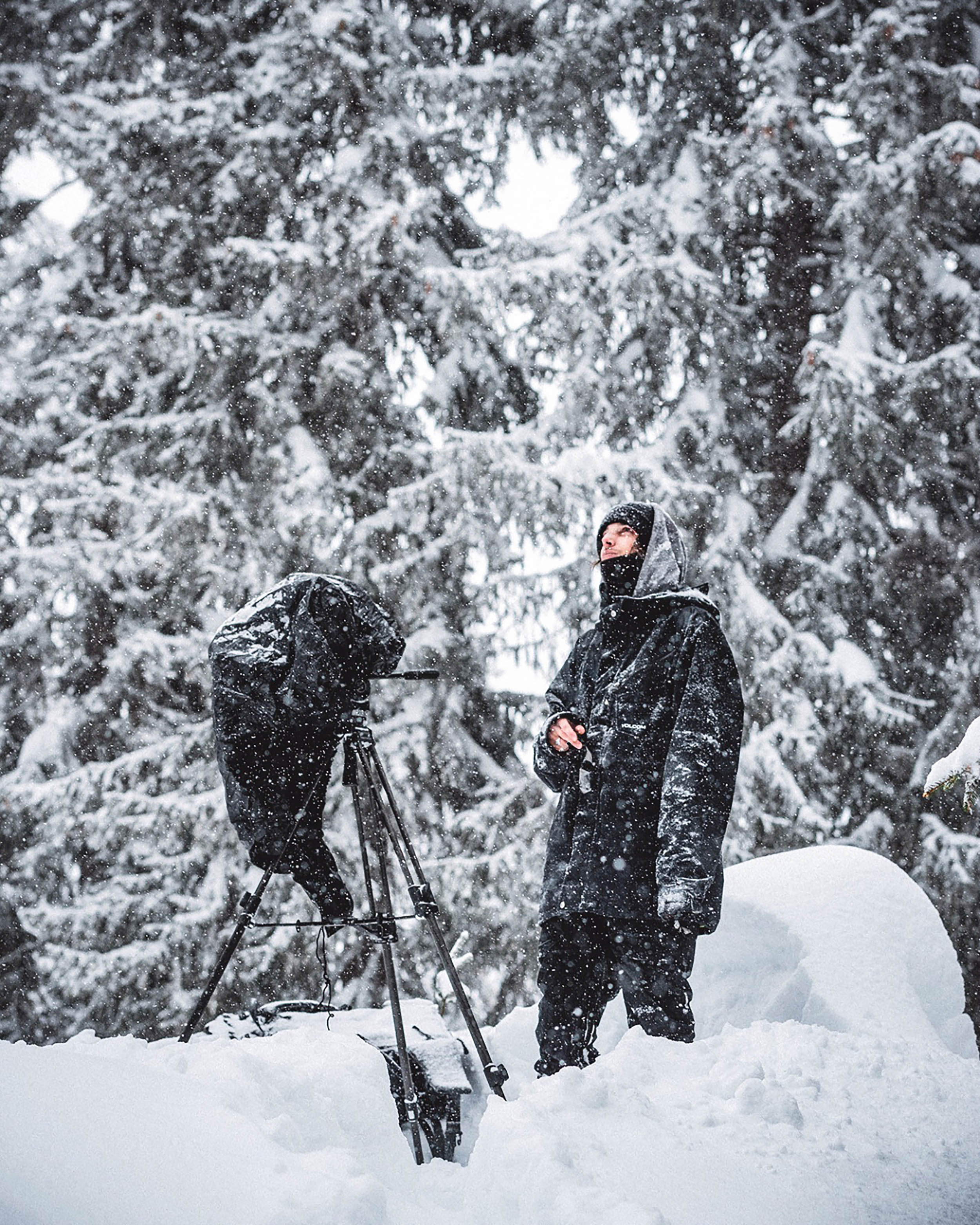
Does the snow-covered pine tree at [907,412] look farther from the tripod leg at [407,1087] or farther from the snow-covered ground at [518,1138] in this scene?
the tripod leg at [407,1087]

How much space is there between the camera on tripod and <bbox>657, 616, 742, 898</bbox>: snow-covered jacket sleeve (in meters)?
0.92

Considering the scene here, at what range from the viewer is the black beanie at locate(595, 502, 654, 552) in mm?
2949

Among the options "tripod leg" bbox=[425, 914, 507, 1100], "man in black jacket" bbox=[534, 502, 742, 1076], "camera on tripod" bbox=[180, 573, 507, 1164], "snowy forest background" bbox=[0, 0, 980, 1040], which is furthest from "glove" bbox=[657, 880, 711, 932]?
"snowy forest background" bbox=[0, 0, 980, 1040]

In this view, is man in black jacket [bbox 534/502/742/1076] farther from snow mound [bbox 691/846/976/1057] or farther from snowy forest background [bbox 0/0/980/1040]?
snowy forest background [bbox 0/0/980/1040]

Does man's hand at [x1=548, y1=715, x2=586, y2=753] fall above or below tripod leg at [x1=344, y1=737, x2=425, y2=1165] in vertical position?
above

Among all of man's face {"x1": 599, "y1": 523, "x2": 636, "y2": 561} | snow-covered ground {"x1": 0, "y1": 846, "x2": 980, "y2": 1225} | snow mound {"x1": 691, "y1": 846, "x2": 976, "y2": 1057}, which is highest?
man's face {"x1": 599, "y1": 523, "x2": 636, "y2": 561}

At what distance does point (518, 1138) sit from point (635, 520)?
5.87 ft

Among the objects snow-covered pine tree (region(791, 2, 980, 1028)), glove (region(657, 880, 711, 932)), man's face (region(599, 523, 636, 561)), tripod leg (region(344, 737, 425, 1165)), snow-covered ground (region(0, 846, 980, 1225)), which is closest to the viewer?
snow-covered ground (region(0, 846, 980, 1225))

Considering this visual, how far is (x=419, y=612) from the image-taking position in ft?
27.1

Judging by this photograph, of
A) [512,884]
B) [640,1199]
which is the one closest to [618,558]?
[640,1199]

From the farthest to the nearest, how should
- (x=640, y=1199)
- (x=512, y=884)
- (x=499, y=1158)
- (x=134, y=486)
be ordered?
1. (x=134, y=486)
2. (x=512, y=884)
3. (x=499, y=1158)
4. (x=640, y=1199)

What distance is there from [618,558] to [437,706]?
18.2 feet

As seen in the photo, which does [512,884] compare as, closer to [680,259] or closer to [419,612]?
[419,612]

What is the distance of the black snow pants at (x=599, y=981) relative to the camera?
2482 millimetres
